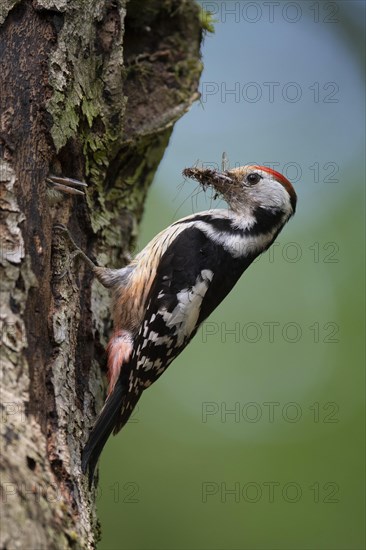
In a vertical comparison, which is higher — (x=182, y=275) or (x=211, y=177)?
(x=211, y=177)

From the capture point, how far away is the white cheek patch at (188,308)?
11.4ft

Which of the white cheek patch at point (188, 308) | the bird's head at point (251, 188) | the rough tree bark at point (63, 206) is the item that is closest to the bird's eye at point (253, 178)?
the bird's head at point (251, 188)

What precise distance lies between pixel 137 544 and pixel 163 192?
316 centimetres

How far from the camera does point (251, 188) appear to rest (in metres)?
4.00

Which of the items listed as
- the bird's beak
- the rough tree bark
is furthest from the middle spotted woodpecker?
the rough tree bark

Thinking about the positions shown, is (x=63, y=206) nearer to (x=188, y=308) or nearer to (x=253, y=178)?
(x=188, y=308)

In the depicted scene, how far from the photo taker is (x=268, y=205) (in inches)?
156

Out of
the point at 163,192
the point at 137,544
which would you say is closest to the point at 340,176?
the point at 163,192

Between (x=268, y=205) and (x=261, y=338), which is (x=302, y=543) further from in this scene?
(x=268, y=205)

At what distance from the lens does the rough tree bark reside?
220 cm

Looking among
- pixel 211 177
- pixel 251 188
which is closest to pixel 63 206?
pixel 211 177

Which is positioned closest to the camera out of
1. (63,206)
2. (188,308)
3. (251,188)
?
(63,206)

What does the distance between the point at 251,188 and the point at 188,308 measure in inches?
37.4

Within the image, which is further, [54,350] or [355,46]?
[355,46]
